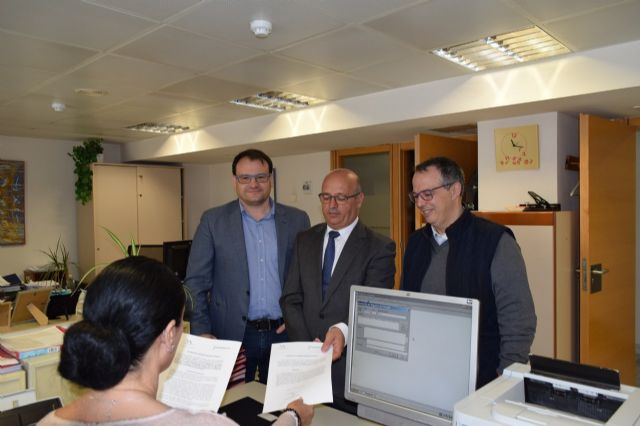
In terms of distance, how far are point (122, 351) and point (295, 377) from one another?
0.71 meters

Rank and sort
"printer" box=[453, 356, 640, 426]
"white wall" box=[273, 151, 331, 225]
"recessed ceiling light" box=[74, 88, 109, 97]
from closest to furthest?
"printer" box=[453, 356, 640, 426] < "recessed ceiling light" box=[74, 88, 109, 97] < "white wall" box=[273, 151, 331, 225]

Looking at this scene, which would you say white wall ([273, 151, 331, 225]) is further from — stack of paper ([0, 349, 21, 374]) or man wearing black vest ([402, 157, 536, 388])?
stack of paper ([0, 349, 21, 374])

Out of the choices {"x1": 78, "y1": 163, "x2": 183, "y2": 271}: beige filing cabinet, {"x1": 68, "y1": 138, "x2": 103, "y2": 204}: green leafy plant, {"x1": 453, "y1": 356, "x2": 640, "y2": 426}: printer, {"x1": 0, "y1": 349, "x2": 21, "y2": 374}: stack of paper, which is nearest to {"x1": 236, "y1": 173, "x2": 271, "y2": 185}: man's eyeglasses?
{"x1": 0, "y1": 349, "x2": 21, "y2": 374}: stack of paper

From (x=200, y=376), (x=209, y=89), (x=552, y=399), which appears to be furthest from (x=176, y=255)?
(x=552, y=399)

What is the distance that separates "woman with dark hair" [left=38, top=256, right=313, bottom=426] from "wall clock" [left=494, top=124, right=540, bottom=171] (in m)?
3.37

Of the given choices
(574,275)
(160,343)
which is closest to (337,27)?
(160,343)

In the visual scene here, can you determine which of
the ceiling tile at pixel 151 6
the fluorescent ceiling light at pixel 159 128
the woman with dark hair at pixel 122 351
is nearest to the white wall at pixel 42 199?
the fluorescent ceiling light at pixel 159 128

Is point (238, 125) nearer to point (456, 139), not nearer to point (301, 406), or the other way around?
point (456, 139)

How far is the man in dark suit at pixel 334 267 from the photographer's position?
6.78ft

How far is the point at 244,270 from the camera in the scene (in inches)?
90.3

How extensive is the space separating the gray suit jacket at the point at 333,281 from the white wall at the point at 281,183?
401 centimetres

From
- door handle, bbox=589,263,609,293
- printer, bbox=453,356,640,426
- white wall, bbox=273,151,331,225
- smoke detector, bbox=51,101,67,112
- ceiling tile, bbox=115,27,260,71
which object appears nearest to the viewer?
printer, bbox=453,356,640,426

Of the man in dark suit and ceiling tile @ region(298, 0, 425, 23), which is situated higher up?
ceiling tile @ region(298, 0, 425, 23)

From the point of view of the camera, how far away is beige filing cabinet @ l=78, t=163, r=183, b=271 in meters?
6.55
